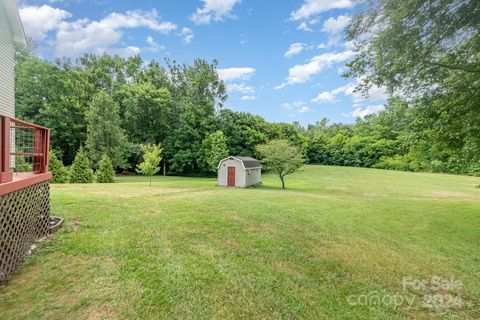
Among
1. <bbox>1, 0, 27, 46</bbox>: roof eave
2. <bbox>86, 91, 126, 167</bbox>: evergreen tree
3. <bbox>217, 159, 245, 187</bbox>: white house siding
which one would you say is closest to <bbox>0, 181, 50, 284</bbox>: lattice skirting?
<bbox>1, 0, 27, 46</bbox>: roof eave

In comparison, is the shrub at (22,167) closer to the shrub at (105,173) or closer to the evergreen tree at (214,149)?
the shrub at (105,173)

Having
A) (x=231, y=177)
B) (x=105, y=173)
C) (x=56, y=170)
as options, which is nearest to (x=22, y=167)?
(x=56, y=170)

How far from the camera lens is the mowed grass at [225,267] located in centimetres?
294

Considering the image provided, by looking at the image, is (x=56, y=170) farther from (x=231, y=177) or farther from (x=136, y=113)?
(x=136, y=113)

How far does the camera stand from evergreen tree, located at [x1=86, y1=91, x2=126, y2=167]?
23.8 metres

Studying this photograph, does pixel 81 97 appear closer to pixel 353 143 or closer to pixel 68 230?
pixel 68 230

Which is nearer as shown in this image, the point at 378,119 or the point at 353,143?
the point at 353,143

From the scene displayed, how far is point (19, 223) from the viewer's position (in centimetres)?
376

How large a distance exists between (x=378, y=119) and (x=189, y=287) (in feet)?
177

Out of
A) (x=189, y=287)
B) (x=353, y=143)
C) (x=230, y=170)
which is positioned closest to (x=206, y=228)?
(x=189, y=287)

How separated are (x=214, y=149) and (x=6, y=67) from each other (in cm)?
2072

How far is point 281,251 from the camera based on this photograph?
4801 millimetres

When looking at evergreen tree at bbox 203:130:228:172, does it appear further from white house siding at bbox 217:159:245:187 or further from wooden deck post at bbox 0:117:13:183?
wooden deck post at bbox 0:117:13:183

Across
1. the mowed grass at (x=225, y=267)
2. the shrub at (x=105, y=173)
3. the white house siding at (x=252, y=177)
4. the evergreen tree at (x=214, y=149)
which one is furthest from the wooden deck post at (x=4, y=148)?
the evergreen tree at (x=214, y=149)
